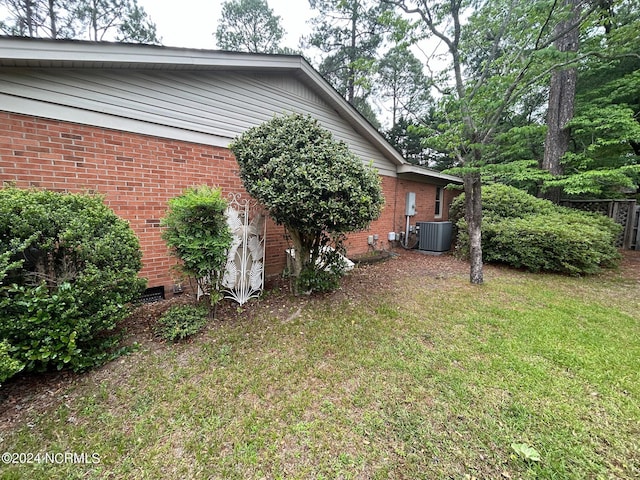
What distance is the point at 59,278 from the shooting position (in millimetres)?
2279

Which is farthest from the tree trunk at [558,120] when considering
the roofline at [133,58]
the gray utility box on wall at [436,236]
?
the roofline at [133,58]

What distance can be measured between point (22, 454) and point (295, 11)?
1688 centimetres

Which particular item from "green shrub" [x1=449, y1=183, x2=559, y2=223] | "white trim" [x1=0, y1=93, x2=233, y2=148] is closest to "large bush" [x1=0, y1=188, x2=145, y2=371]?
"white trim" [x1=0, y1=93, x2=233, y2=148]

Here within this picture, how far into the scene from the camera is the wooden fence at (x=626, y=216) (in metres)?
8.49

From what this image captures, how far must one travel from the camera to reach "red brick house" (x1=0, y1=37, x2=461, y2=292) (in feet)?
10.2

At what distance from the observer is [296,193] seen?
3475 millimetres

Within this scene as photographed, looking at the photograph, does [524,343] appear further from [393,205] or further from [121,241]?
[393,205]

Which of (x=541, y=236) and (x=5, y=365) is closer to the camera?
(x=5, y=365)

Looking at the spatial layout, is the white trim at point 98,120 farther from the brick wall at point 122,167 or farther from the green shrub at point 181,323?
the green shrub at point 181,323

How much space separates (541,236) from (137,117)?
8625 millimetres

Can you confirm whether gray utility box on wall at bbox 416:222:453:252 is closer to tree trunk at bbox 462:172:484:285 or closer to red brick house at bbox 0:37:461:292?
tree trunk at bbox 462:172:484:285

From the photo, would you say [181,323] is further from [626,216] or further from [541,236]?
[626,216]

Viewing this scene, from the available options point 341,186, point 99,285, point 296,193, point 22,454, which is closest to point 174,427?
point 22,454

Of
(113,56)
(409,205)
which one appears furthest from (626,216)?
(113,56)
